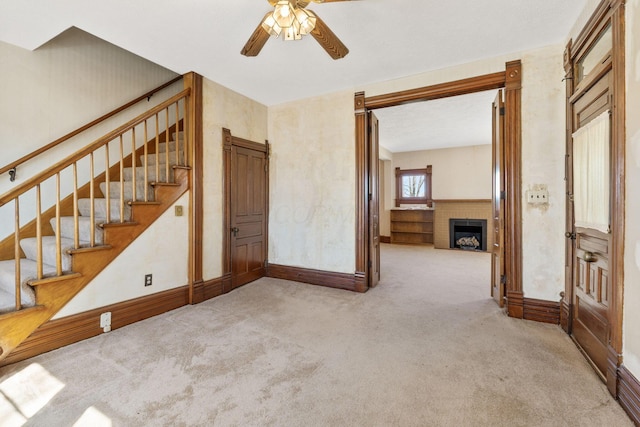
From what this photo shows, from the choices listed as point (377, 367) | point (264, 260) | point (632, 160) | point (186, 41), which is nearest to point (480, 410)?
point (377, 367)

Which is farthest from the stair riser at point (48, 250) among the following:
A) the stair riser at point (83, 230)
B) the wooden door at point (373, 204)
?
the wooden door at point (373, 204)

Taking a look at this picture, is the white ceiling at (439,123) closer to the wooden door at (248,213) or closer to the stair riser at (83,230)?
the wooden door at (248,213)

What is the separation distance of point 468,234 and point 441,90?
4.87 m

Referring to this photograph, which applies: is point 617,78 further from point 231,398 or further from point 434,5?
point 231,398

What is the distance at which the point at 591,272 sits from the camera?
6.48ft

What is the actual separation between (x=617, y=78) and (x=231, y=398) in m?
2.85

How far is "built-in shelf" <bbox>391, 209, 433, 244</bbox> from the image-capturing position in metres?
7.37

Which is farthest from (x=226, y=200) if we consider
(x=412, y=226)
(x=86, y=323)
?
(x=412, y=226)

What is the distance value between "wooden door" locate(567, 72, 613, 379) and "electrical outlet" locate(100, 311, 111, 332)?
359cm

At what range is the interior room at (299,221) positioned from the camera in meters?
1.57

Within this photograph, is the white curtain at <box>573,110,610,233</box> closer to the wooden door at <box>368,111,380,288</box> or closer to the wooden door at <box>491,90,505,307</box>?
the wooden door at <box>491,90,505,307</box>

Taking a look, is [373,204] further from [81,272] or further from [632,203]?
[81,272]

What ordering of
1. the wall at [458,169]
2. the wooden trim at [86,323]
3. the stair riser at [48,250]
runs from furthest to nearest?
1. the wall at [458,169]
2. the stair riser at [48,250]
3. the wooden trim at [86,323]

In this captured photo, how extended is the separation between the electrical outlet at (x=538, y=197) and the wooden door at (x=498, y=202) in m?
0.23
